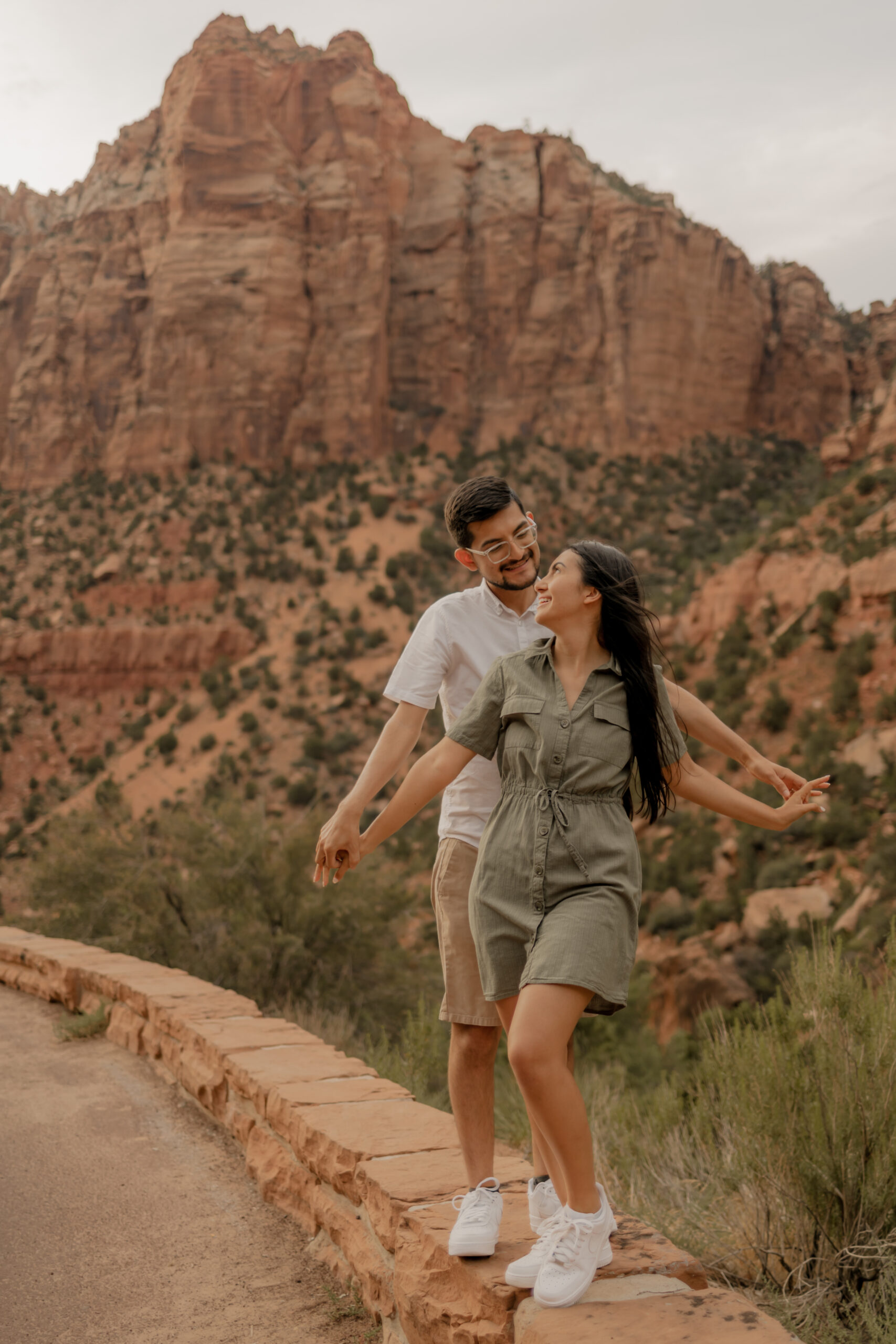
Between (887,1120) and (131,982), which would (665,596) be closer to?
(131,982)

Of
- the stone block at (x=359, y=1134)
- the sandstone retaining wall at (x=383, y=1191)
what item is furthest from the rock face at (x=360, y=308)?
the stone block at (x=359, y=1134)

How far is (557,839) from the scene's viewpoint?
8.05 ft

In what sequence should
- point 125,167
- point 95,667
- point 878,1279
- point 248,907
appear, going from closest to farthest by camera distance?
point 878,1279
point 248,907
point 95,667
point 125,167

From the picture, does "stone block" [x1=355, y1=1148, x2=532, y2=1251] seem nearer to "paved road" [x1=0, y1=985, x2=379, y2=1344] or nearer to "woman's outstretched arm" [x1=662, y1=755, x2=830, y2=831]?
"paved road" [x1=0, y1=985, x2=379, y2=1344]

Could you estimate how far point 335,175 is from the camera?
46.6 meters

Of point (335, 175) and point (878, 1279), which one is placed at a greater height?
point (335, 175)

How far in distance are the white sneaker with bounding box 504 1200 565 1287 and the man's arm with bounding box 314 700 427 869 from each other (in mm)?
987

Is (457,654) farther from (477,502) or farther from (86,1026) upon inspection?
(86,1026)

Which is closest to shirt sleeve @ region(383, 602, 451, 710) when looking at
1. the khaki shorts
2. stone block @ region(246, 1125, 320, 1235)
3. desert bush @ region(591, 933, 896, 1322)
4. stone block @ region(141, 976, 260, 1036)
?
the khaki shorts

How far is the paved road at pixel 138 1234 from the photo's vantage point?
3154mm

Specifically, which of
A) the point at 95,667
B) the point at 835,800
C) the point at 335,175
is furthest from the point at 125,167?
the point at 835,800

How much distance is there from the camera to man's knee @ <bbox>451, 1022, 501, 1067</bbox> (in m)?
2.72

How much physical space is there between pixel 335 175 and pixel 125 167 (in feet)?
40.4

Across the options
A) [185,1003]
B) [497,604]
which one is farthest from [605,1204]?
[185,1003]
